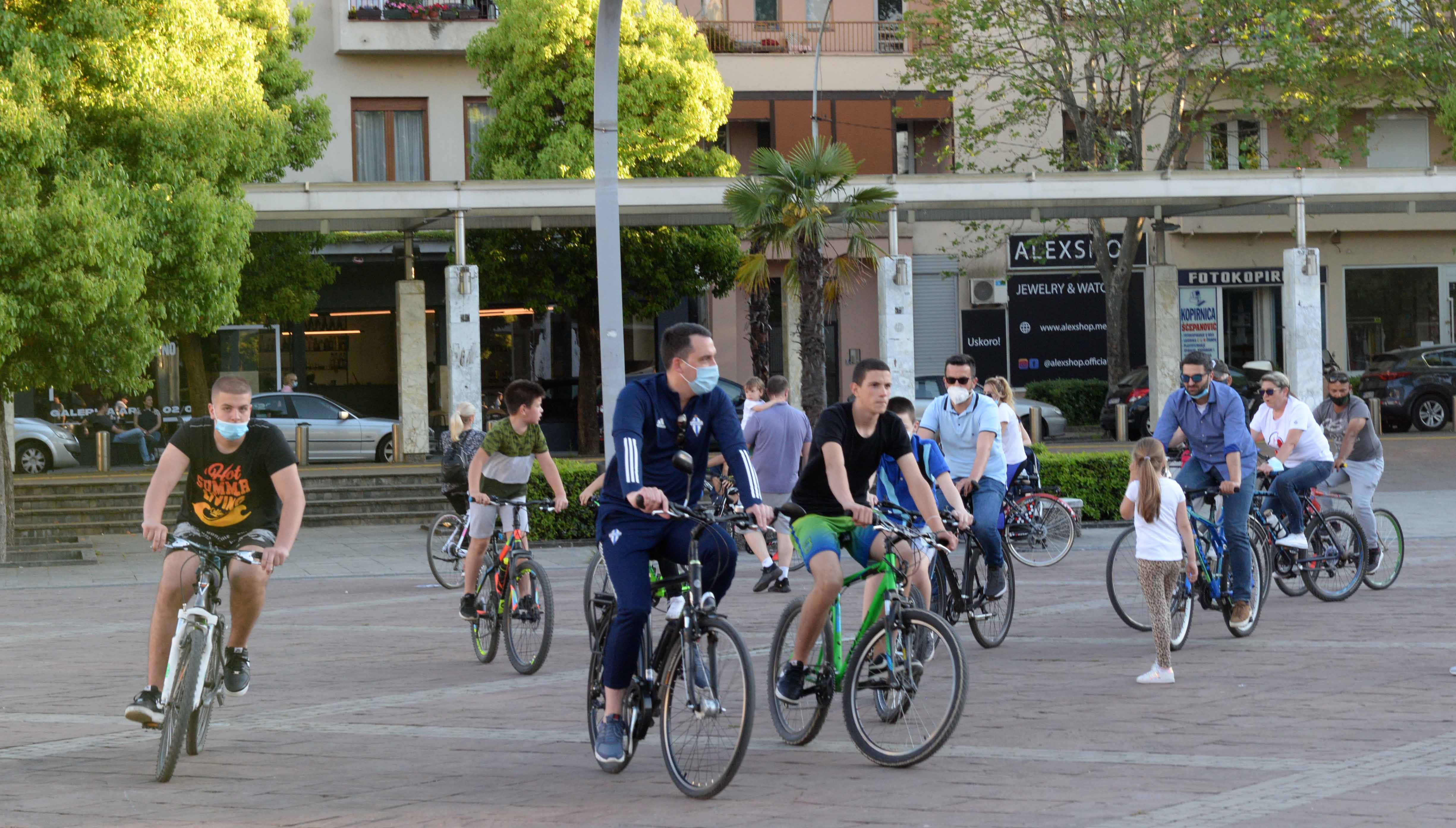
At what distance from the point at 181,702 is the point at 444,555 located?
7.93 m

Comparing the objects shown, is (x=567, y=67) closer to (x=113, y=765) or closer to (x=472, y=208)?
(x=472, y=208)

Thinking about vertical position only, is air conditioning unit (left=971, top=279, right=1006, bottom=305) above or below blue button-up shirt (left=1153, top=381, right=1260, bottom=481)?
above

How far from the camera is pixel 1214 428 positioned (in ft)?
34.5

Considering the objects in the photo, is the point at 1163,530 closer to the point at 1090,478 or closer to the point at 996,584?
the point at 996,584

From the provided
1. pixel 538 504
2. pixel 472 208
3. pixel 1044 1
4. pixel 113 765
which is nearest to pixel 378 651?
pixel 538 504

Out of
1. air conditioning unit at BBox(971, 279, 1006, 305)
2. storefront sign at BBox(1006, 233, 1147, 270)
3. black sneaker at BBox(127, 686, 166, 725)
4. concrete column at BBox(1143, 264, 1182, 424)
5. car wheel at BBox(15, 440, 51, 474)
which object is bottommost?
black sneaker at BBox(127, 686, 166, 725)

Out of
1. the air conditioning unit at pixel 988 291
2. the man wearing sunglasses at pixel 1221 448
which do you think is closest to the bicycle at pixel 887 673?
the man wearing sunglasses at pixel 1221 448

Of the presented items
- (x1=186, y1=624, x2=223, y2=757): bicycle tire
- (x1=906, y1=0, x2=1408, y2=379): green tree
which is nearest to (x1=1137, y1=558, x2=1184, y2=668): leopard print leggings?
(x1=186, y1=624, x2=223, y2=757): bicycle tire

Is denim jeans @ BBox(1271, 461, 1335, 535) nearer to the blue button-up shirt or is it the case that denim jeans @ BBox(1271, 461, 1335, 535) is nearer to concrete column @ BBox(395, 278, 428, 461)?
the blue button-up shirt

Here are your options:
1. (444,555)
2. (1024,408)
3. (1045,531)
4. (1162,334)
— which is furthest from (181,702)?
(1162,334)

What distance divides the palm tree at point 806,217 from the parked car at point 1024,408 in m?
7.83

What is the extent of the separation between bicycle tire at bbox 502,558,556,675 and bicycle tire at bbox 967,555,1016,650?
2.63 metres

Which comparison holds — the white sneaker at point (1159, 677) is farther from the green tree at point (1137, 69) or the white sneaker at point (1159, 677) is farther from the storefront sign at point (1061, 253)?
the storefront sign at point (1061, 253)

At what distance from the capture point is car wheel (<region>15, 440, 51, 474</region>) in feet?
91.4
